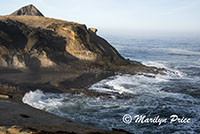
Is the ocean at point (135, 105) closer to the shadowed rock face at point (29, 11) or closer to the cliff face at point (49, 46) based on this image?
the cliff face at point (49, 46)

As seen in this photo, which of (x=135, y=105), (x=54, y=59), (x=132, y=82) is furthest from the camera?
(x=54, y=59)

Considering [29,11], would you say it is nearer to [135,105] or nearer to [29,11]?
[29,11]

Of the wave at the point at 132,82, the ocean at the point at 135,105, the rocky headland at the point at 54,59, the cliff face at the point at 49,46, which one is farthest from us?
the cliff face at the point at 49,46

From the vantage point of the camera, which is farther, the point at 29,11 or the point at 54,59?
the point at 29,11

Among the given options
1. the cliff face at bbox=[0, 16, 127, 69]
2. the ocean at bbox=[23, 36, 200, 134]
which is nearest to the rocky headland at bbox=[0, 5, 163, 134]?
the cliff face at bbox=[0, 16, 127, 69]

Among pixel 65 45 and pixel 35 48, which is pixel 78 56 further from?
pixel 35 48

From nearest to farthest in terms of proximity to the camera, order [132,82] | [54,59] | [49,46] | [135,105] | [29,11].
A: 1. [135,105]
2. [132,82]
3. [54,59]
4. [49,46]
5. [29,11]

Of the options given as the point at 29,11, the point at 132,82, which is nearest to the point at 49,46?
the point at 132,82

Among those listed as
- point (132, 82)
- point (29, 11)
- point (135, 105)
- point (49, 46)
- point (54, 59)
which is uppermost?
point (29, 11)

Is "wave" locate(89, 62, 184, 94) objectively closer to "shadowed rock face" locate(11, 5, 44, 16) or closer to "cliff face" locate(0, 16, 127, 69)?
"cliff face" locate(0, 16, 127, 69)

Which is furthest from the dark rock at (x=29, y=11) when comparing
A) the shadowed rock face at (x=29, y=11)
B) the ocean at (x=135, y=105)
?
the ocean at (x=135, y=105)

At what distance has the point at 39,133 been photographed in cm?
796

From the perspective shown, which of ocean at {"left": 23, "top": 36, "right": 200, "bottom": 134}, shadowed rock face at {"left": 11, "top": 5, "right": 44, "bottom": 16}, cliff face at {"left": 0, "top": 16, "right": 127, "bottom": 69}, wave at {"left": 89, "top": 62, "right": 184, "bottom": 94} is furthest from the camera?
shadowed rock face at {"left": 11, "top": 5, "right": 44, "bottom": 16}

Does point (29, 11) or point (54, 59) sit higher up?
point (29, 11)
